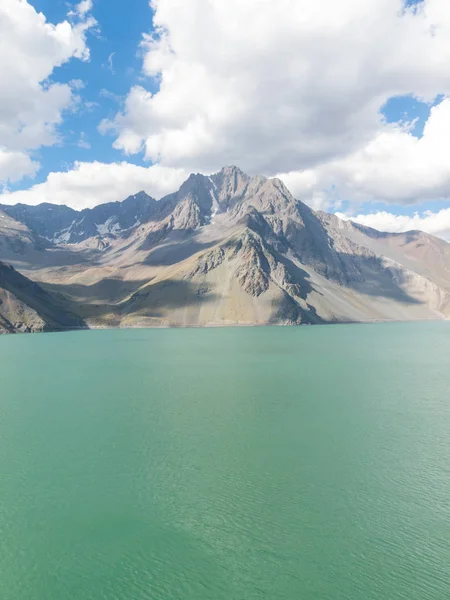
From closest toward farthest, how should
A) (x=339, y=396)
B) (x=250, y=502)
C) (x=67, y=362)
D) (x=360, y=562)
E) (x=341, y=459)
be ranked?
(x=360, y=562) → (x=250, y=502) → (x=341, y=459) → (x=339, y=396) → (x=67, y=362)

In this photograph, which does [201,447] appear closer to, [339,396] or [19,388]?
[339,396]

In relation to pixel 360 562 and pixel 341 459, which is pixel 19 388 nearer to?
pixel 341 459

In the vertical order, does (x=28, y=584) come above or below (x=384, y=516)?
below

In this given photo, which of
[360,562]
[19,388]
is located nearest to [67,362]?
[19,388]

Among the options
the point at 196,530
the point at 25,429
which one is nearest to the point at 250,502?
the point at 196,530

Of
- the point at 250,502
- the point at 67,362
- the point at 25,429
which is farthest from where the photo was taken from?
the point at 67,362

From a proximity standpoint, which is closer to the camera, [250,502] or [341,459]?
[250,502]
